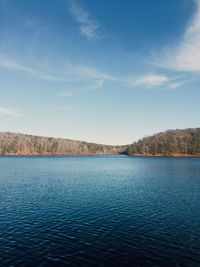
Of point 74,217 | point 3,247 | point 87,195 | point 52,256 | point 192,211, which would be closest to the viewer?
point 52,256

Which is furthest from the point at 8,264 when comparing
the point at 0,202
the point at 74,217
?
the point at 0,202

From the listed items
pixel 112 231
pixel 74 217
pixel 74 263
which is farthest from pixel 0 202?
pixel 74 263

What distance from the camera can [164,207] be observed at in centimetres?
4434

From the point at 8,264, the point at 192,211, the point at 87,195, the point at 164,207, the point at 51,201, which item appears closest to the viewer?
the point at 8,264

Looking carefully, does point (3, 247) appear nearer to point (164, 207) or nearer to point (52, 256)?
point (52, 256)

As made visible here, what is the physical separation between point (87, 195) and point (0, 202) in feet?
59.1

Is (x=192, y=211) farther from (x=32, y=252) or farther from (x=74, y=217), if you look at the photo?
(x=32, y=252)

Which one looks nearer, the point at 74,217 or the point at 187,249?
the point at 187,249

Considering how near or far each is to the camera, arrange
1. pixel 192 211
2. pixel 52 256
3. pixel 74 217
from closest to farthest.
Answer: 1. pixel 52 256
2. pixel 74 217
3. pixel 192 211

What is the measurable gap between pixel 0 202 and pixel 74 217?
16.9 metres

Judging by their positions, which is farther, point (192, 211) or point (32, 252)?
point (192, 211)

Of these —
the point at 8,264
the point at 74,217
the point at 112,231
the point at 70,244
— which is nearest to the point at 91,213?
the point at 74,217

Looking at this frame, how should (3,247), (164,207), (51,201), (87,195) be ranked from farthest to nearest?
(87,195), (51,201), (164,207), (3,247)

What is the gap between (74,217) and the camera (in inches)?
1480
